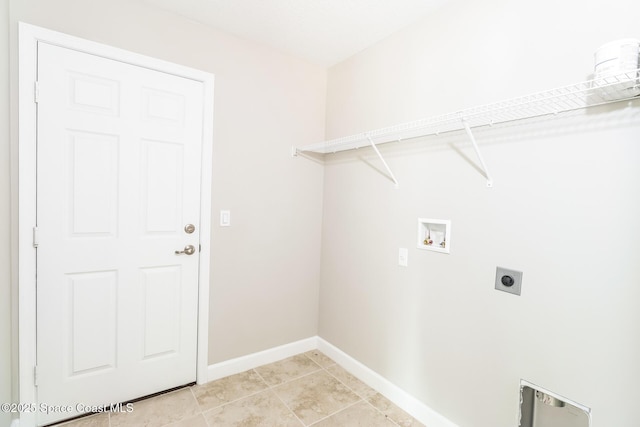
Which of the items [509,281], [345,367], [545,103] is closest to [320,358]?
[345,367]

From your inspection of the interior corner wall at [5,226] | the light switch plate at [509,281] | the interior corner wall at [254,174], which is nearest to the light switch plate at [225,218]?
the interior corner wall at [254,174]

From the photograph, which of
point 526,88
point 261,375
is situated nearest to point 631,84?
point 526,88

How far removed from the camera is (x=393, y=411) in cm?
195

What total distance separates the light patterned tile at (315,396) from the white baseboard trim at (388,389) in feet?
0.54

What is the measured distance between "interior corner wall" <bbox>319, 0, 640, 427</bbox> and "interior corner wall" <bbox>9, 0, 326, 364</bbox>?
1.60 ft

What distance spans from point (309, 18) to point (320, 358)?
252cm

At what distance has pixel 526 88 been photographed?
4.71 ft

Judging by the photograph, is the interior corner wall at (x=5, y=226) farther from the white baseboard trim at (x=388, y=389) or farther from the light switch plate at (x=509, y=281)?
the light switch plate at (x=509, y=281)

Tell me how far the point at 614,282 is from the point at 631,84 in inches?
28.8

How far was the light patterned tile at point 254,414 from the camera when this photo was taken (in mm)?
1810

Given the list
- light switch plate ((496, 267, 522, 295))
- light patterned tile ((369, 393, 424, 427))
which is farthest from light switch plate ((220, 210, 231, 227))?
light switch plate ((496, 267, 522, 295))

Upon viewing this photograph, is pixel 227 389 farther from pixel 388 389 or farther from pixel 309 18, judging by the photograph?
pixel 309 18

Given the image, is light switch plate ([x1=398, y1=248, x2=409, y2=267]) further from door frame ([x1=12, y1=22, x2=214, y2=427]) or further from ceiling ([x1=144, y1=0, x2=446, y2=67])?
door frame ([x1=12, y1=22, x2=214, y2=427])

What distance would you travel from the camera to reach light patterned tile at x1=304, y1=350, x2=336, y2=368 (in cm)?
251
